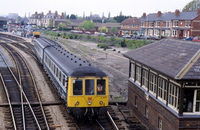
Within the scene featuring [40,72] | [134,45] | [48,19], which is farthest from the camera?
[48,19]

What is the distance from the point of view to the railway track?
14.6 metres

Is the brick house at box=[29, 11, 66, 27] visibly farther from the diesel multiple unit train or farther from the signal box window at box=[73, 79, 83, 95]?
the signal box window at box=[73, 79, 83, 95]

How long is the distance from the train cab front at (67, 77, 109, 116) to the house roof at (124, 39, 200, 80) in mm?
2567

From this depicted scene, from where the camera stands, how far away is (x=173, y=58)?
1316 cm

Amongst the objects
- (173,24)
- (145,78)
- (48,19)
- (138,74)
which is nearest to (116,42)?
(173,24)

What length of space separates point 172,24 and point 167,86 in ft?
188

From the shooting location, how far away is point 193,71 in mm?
11312

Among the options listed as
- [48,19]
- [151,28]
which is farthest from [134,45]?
[48,19]

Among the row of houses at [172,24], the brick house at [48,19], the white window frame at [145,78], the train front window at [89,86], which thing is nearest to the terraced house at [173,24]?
the row of houses at [172,24]

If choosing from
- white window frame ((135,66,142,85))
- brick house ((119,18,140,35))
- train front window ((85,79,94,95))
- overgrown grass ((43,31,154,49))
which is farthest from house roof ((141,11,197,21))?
train front window ((85,79,94,95))

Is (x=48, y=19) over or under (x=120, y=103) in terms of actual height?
over

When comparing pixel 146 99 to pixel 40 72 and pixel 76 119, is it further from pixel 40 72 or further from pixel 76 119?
pixel 40 72

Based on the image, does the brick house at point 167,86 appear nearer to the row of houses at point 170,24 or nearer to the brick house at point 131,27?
the row of houses at point 170,24

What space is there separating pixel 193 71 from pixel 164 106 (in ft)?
7.17
